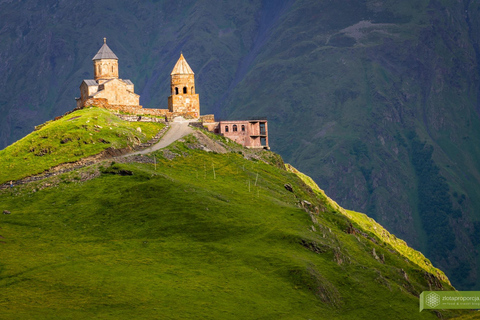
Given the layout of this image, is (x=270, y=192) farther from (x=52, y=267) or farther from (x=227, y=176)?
A: (x=52, y=267)

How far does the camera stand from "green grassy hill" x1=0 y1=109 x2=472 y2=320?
7794 centimetres

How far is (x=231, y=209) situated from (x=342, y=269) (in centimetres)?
1498

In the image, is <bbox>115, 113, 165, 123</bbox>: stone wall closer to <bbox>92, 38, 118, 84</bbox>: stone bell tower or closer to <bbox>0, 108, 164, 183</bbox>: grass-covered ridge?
<bbox>0, 108, 164, 183</bbox>: grass-covered ridge

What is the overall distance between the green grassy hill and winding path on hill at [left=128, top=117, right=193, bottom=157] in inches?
138

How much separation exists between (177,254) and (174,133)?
159 feet

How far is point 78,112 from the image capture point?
14038 cm

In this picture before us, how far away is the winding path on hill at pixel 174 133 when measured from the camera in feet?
408

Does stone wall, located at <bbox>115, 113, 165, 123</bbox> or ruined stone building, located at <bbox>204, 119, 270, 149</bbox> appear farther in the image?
ruined stone building, located at <bbox>204, 119, 270, 149</bbox>
